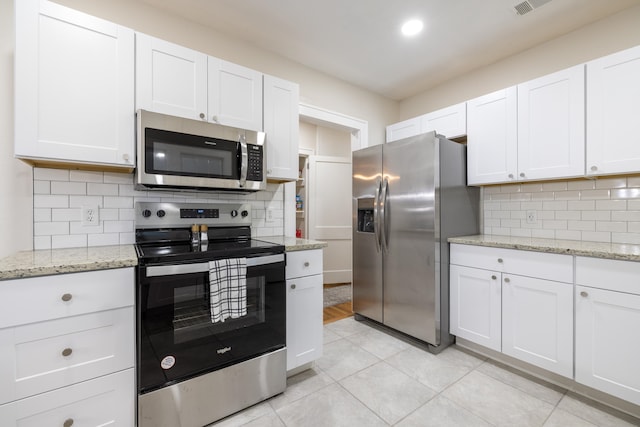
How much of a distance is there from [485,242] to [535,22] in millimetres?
1791

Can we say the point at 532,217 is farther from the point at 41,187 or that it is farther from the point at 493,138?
the point at 41,187

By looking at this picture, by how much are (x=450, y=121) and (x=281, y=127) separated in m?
1.70

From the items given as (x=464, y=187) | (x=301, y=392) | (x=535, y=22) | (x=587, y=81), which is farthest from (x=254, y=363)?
(x=535, y=22)

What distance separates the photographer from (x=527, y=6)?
→ 6.60 ft

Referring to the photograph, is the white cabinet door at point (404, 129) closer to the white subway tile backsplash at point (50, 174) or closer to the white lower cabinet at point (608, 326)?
the white lower cabinet at point (608, 326)

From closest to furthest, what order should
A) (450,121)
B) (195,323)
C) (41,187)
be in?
(195,323)
(41,187)
(450,121)

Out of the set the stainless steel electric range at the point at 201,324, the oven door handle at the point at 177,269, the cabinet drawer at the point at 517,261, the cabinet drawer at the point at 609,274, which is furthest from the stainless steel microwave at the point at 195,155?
the cabinet drawer at the point at 609,274

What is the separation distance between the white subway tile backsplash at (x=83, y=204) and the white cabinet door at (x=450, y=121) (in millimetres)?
2453

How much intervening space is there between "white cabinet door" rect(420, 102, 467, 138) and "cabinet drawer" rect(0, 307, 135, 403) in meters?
2.91

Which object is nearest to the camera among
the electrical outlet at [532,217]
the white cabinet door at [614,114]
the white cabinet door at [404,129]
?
the white cabinet door at [614,114]

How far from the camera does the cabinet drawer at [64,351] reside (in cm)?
111

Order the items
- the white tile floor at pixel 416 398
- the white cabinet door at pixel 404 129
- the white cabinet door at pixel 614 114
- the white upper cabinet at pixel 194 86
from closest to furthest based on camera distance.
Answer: the white tile floor at pixel 416 398 < the white upper cabinet at pixel 194 86 < the white cabinet door at pixel 614 114 < the white cabinet door at pixel 404 129

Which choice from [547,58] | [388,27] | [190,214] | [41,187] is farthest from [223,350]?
[547,58]

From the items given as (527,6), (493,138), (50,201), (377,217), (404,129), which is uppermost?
(527,6)
